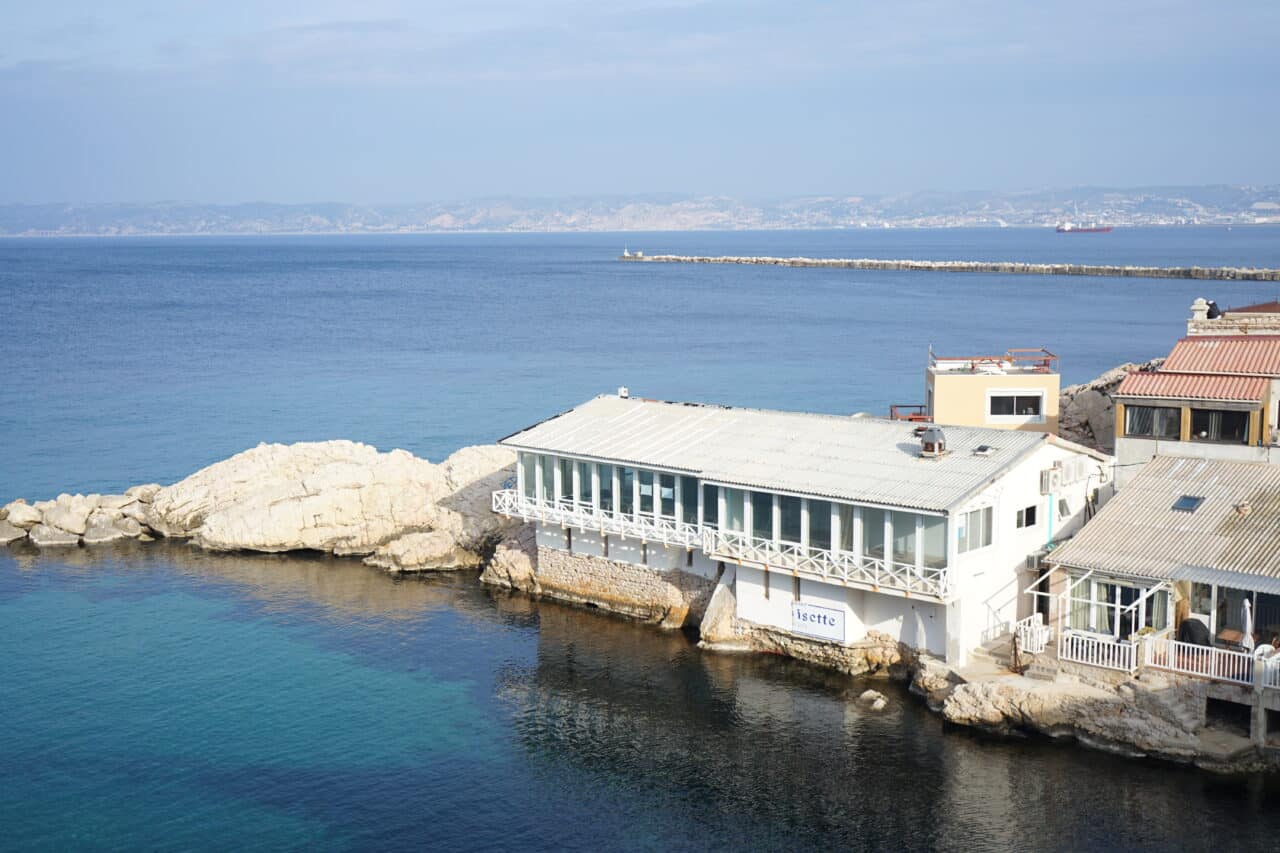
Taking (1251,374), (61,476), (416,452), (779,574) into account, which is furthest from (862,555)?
(61,476)

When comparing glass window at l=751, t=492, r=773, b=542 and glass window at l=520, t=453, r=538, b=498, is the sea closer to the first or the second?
glass window at l=751, t=492, r=773, b=542

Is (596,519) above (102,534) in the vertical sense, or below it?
above

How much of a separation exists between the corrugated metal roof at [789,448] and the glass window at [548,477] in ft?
2.04

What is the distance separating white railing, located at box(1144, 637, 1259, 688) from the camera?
2841cm

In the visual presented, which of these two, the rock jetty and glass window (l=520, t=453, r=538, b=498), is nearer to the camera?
glass window (l=520, t=453, r=538, b=498)

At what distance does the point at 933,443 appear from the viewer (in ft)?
116

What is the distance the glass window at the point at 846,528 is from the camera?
34375 millimetres

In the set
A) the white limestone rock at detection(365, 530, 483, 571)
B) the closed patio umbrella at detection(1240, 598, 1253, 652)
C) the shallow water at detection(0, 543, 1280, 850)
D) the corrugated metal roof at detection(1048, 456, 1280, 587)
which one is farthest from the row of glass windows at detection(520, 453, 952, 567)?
the closed patio umbrella at detection(1240, 598, 1253, 652)

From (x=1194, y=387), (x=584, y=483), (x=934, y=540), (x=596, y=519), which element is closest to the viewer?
(x=934, y=540)

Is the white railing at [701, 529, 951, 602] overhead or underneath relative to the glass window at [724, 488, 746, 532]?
underneath

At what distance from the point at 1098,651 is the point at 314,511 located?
99.9 feet

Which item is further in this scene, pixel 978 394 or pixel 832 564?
pixel 978 394

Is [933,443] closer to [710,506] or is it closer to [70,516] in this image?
[710,506]

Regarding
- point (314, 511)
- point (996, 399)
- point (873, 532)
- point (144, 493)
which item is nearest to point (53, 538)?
point (144, 493)
